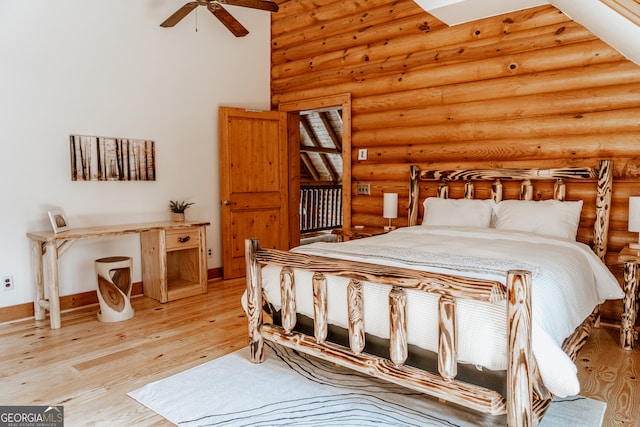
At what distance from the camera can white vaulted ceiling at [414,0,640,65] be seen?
232 centimetres

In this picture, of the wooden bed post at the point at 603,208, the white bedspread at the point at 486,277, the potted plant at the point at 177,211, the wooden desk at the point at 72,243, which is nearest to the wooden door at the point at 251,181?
the potted plant at the point at 177,211

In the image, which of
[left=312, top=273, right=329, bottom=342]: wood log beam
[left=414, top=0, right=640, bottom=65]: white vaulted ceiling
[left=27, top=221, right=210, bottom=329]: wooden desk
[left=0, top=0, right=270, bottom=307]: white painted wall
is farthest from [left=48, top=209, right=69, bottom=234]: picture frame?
[left=414, top=0, right=640, bottom=65]: white vaulted ceiling

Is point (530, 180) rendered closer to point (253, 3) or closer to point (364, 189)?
point (364, 189)

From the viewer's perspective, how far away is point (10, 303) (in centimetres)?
368

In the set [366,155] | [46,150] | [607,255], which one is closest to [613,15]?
[607,255]

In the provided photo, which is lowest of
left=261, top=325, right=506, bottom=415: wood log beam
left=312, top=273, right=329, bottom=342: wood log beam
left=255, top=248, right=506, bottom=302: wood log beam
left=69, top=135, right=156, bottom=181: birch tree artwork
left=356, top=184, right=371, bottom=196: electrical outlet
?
left=261, top=325, right=506, bottom=415: wood log beam

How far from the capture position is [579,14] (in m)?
3.06

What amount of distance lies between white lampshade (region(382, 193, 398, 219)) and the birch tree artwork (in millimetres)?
2462

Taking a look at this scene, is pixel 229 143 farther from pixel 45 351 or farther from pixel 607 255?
pixel 607 255

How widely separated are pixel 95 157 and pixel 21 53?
1013 millimetres

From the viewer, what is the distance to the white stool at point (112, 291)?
369cm

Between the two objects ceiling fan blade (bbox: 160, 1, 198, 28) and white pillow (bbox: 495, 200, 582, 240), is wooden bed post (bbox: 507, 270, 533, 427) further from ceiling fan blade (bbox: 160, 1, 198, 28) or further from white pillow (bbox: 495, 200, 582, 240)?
ceiling fan blade (bbox: 160, 1, 198, 28)

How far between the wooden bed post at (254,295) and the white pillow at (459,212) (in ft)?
6.23
